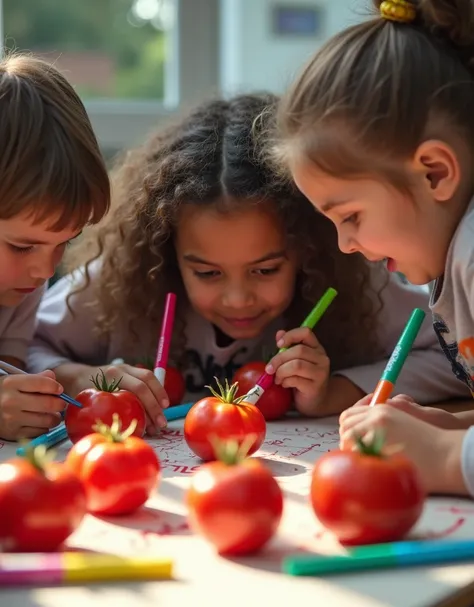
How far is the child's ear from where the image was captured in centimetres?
98

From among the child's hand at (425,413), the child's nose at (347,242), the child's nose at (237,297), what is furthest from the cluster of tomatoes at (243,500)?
the child's nose at (237,297)

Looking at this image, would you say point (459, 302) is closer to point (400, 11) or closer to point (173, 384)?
point (400, 11)

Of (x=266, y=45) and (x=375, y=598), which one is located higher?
(x=266, y=45)

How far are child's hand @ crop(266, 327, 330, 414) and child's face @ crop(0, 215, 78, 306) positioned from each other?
349 mm

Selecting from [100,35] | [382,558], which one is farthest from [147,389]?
[100,35]

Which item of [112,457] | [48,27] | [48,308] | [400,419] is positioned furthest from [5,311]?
[48,27]

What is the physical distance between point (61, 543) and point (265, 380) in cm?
57

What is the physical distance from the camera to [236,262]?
137cm

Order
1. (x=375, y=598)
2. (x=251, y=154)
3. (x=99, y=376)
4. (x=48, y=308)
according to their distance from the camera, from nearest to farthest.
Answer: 1. (x=375, y=598)
2. (x=99, y=376)
3. (x=251, y=154)
4. (x=48, y=308)

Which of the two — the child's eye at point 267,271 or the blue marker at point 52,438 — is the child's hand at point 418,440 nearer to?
the blue marker at point 52,438

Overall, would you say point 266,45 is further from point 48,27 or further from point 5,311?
point 5,311

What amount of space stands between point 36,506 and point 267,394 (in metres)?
0.61

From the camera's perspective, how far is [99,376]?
1.30 metres

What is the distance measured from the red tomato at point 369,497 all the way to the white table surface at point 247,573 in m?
0.03
